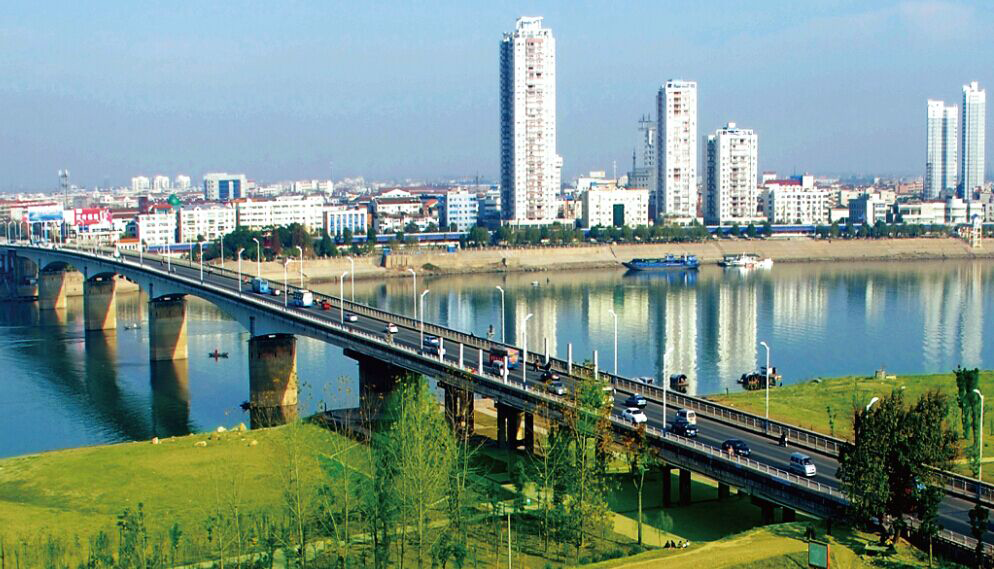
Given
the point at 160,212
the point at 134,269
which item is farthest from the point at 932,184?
the point at 134,269

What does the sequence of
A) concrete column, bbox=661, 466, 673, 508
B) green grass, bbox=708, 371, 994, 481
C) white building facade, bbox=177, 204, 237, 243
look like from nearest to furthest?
1. concrete column, bbox=661, 466, 673, 508
2. green grass, bbox=708, 371, 994, 481
3. white building facade, bbox=177, 204, 237, 243

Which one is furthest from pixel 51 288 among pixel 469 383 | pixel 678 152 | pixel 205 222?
pixel 678 152

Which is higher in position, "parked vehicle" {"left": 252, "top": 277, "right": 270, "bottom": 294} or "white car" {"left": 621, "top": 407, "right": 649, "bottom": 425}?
"parked vehicle" {"left": 252, "top": 277, "right": 270, "bottom": 294}

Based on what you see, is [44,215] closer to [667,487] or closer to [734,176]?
[734,176]

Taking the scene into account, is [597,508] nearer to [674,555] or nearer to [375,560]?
[674,555]

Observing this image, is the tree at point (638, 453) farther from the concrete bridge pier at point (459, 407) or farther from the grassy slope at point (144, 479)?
the grassy slope at point (144, 479)

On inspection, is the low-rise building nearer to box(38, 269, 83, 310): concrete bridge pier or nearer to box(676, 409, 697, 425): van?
box(38, 269, 83, 310): concrete bridge pier

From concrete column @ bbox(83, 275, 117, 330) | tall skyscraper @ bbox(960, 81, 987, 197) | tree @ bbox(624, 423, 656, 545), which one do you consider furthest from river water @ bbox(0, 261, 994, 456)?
tall skyscraper @ bbox(960, 81, 987, 197)
